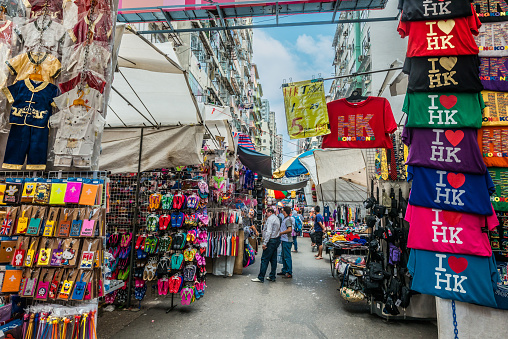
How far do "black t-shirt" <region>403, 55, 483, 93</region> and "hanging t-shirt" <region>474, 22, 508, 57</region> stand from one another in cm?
33

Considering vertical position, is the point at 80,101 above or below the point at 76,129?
above

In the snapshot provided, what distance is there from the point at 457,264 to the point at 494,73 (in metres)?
2.53

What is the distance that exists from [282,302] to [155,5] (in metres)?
6.28

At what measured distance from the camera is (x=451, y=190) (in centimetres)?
350

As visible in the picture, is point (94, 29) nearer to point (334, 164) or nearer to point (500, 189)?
point (500, 189)

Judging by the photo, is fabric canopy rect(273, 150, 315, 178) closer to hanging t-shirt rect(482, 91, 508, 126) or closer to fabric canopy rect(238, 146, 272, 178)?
fabric canopy rect(238, 146, 272, 178)

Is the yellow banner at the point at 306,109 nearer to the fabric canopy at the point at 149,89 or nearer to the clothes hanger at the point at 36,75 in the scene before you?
the fabric canopy at the point at 149,89

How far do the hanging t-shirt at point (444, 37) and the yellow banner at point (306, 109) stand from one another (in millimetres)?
2094

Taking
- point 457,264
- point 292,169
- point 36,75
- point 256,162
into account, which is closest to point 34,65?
point 36,75

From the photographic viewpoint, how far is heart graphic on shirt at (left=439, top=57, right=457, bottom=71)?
3.59 metres

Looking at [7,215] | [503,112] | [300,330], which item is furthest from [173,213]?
[503,112]

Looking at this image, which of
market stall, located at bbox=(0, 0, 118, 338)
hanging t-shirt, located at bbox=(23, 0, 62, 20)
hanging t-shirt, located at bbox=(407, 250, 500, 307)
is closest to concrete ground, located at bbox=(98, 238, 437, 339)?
hanging t-shirt, located at bbox=(407, 250, 500, 307)

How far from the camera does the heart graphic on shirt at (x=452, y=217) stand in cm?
346

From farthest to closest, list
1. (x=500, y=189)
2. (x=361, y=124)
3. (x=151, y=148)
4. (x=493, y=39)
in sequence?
(x=151, y=148) < (x=361, y=124) < (x=493, y=39) < (x=500, y=189)
